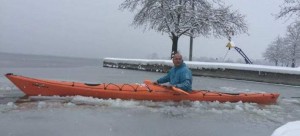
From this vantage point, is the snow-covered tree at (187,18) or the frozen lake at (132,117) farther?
the snow-covered tree at (187,18)

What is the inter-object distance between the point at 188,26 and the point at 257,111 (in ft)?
75.8

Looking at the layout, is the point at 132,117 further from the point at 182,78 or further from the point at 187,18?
the point at 187,18

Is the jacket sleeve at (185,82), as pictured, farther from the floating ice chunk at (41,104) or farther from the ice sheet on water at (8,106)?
the ice sheet on water at (8,106)

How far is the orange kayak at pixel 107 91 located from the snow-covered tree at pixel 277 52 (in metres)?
51.3

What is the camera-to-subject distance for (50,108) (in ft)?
32.4

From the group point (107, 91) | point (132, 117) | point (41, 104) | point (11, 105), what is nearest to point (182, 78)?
point (107, 91)

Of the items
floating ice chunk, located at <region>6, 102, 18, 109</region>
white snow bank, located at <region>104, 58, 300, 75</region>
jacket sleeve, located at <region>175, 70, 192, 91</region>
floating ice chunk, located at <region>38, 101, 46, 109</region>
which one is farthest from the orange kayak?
white snow bank, located at <region>104, 58, 300, 75</region>

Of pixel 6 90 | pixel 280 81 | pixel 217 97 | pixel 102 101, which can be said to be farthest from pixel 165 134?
pixel 280 81

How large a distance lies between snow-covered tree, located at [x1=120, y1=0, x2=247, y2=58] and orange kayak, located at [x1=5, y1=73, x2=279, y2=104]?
22162mm

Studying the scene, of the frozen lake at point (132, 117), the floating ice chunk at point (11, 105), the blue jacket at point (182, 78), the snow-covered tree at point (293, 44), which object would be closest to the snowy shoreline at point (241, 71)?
the frozen lake at point (132, 117)

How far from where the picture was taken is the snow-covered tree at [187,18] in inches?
1340

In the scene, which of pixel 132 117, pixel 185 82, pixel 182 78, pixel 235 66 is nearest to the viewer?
pixel 132 117

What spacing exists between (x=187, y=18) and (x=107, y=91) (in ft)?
78.8

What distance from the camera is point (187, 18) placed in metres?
34.4
